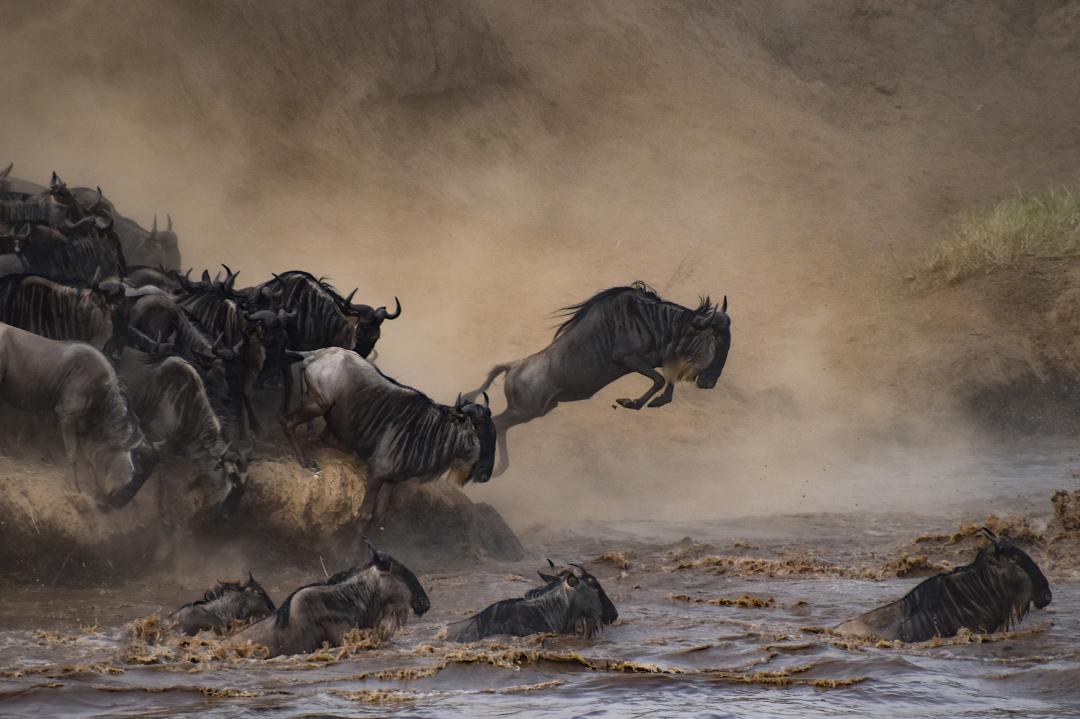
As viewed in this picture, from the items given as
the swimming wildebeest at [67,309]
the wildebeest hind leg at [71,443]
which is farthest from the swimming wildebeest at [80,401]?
the swimming wildebeest at [67,309]

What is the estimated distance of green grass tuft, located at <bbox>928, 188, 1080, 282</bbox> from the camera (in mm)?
18375

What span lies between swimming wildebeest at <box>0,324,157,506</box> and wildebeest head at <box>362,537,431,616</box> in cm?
197

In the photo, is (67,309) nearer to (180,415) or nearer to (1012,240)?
(180,415)

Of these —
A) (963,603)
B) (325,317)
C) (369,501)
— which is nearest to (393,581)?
(369,501)

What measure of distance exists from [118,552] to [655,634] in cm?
334

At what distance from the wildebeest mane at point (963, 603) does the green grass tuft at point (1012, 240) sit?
1165 cm

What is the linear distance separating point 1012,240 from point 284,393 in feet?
38.4

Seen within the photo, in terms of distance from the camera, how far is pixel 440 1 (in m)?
22.3

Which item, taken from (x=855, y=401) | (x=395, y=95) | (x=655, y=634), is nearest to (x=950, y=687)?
(x=655, y=634)

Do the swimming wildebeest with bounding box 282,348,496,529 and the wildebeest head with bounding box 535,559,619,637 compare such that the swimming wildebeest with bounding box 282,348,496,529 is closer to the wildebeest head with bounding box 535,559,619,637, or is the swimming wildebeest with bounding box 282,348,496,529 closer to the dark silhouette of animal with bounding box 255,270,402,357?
the dark silhouette of animal with bounding box 255,270,402,357

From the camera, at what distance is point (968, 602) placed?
739 cm

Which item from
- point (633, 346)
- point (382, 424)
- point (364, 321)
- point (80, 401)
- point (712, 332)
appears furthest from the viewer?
point (633, 346)

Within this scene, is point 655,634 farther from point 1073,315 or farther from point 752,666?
point 1073,315

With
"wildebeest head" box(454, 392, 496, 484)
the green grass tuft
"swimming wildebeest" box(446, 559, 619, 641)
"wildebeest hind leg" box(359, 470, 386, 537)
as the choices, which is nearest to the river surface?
"swimming wildebeest" box(446, 559, 619, 641)
